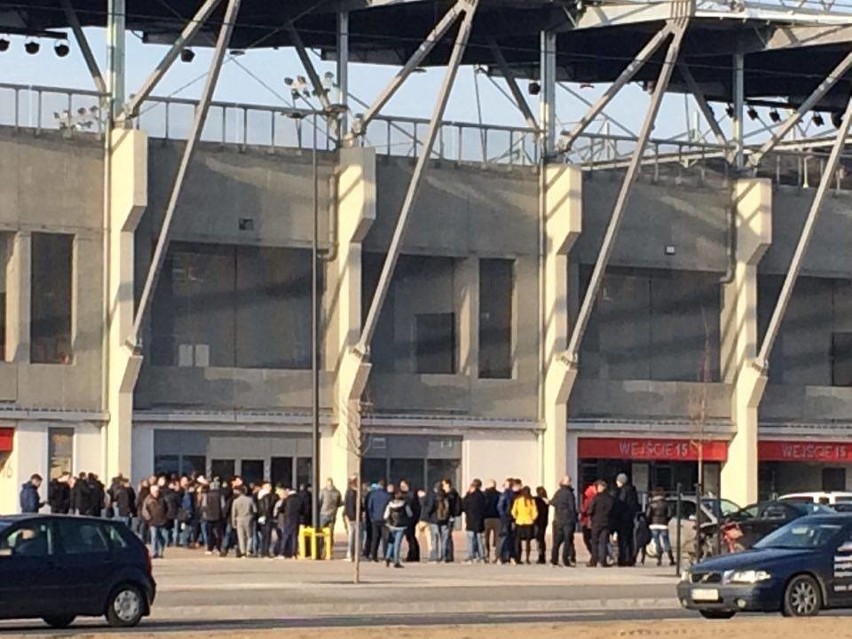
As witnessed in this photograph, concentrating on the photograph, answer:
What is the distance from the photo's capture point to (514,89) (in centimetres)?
6188

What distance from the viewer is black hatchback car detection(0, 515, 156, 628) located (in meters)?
25.9

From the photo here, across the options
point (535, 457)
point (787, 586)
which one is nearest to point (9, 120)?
point (535, 457)

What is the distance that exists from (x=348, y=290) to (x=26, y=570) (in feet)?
105

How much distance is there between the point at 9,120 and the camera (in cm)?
5403

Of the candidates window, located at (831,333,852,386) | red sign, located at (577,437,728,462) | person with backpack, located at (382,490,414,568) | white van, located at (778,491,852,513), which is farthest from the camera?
window, located at (831,333,852,386)

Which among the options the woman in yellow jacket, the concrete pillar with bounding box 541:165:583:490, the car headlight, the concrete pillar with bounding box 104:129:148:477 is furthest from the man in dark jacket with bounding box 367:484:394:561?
the concrete pillar with bounding box 541:165:583:490

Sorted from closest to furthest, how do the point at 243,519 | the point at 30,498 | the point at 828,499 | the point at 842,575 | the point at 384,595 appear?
the point at 842,575 → the point at 384,595 → the point at 30,498 → the point at 243,519 → the point at 828,499

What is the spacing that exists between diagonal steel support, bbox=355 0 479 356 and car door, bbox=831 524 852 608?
28.9 metres

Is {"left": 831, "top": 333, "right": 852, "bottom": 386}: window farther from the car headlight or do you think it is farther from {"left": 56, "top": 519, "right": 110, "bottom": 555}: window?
{"left": 56, "top": 519, "right": 110, "bottom": 555}: window

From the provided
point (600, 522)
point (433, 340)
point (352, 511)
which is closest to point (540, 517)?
point (600, 522)

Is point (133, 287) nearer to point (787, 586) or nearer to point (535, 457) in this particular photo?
point (535, 457)

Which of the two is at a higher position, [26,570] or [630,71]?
[630,71]

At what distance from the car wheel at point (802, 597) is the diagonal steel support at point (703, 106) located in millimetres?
36816

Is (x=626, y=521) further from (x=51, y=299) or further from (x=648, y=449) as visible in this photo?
(x=648, y=449)
